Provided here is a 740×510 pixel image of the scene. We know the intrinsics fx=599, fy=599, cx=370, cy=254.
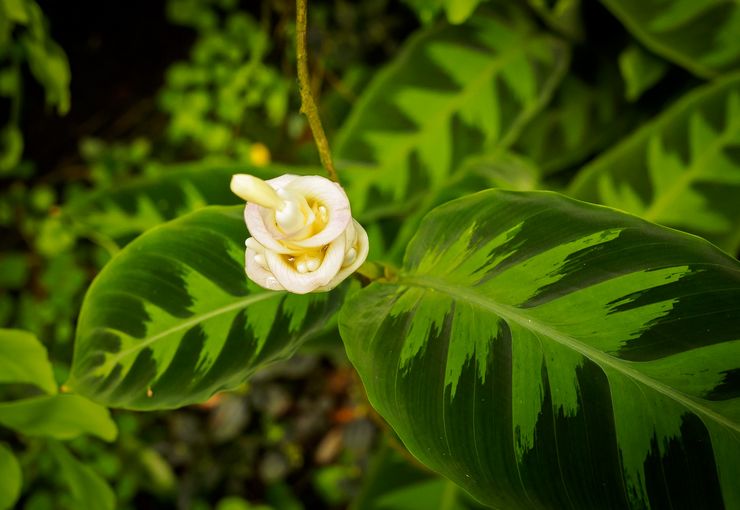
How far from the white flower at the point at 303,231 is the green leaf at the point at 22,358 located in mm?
436

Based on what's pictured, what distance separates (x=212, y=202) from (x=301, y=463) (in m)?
0.85

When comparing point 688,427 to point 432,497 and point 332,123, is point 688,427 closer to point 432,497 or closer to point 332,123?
point 432,497

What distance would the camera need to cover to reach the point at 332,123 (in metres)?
1.60

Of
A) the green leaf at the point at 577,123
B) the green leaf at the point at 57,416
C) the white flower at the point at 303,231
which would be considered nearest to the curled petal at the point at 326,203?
the white flower at the point at 303,231

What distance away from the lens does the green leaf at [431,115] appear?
1.21 meters

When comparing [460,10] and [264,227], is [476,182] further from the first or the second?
[264,227]

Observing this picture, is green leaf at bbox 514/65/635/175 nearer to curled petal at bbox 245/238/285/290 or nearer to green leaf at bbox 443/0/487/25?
green leaf at bbox 443/0/487/25

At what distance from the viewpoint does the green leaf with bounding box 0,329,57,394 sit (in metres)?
0.77

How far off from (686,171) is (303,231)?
851 millimetres

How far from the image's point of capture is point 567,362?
565 millimetres

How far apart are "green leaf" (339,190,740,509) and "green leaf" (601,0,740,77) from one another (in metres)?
0.67

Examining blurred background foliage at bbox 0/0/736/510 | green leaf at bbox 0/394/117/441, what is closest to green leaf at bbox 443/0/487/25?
blurred background foliage at bbox 0/0/736/510

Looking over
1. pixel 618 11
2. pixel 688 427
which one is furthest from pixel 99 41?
pixel 688 427

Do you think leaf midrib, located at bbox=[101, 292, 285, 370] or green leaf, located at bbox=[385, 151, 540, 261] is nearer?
leaf midrib, located at bbox=[101, 292, 285, 370]
